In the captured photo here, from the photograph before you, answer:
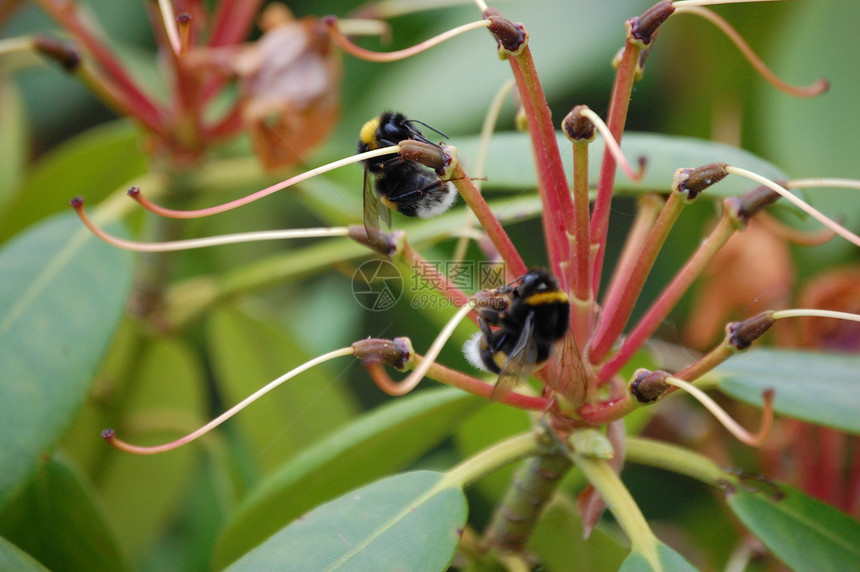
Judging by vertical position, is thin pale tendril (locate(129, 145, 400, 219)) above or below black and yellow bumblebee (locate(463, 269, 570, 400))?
above

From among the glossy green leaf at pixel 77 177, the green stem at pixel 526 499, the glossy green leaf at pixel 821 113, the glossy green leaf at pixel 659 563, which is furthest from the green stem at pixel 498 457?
the glossy green leaf at pixel 77 177

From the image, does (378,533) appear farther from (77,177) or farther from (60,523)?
(77,177)

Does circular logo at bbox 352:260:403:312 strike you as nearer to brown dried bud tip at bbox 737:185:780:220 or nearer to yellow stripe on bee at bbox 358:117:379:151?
yellow stripe on bee at bbox 358:117:379:151

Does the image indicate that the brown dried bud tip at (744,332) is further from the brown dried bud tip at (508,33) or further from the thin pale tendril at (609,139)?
the brown dried bud tip at (508,33)

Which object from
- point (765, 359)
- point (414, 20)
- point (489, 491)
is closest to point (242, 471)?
point (489, 491)


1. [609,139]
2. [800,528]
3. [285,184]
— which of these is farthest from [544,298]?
[800,528]

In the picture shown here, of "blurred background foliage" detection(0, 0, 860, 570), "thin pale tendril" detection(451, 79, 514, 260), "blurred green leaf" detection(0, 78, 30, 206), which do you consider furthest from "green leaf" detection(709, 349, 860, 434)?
"blurred green leaf" detection(0, 78, 30, 206)
